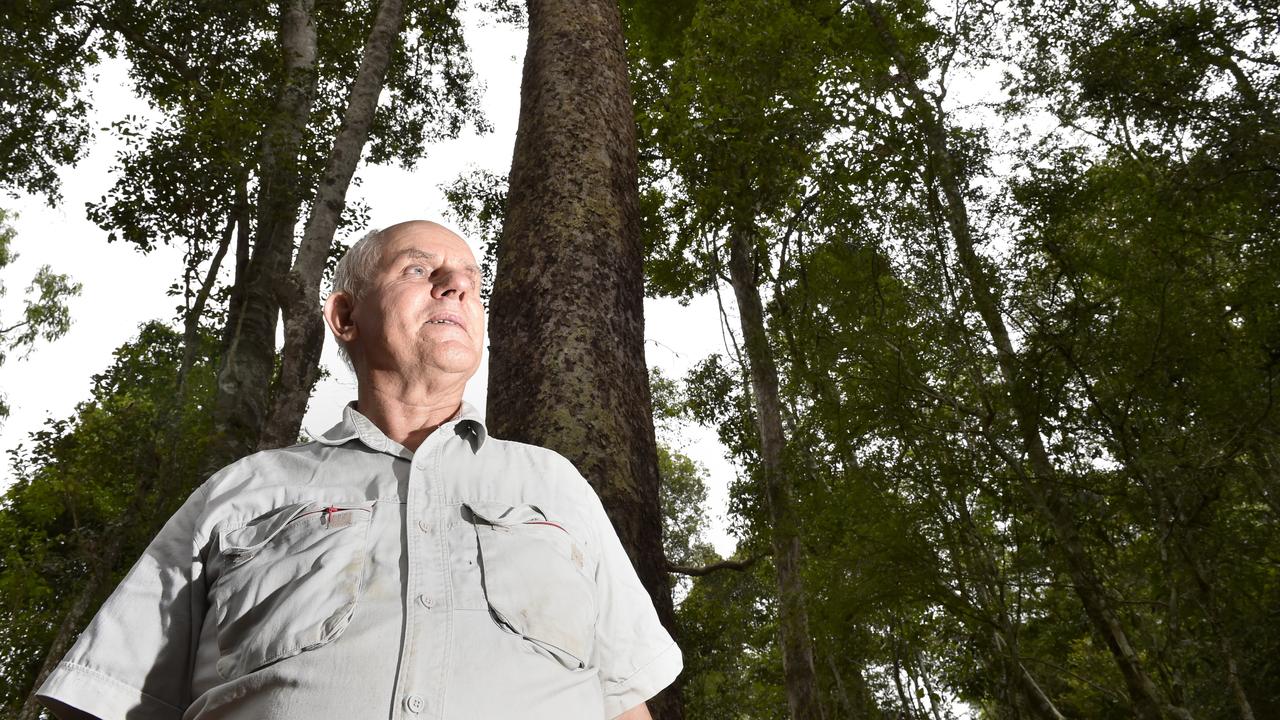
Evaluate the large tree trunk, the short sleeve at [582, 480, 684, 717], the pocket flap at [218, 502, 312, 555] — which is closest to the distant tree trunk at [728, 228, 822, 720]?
the large tree trunk

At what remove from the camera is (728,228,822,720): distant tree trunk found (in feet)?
29.2

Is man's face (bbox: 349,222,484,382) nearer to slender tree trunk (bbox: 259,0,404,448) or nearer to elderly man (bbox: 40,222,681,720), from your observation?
elderly man (bbox: 40,222,681,720)

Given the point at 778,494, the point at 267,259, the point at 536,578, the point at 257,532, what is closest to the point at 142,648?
the point at 257,532

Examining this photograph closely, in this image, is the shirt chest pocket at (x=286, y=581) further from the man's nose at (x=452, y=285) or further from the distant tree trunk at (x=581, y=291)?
the distant tree trunk at (x=581, y=291)

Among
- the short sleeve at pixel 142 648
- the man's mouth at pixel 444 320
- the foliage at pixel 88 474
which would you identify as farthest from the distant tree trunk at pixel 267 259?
the short sleeve at pixel 142 648

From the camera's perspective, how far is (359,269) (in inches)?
67.2

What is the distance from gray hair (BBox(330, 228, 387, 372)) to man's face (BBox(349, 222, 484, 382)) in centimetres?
2

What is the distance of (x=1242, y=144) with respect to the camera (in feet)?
25.5

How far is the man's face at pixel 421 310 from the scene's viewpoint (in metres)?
1.56

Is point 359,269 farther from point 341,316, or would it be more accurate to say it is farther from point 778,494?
point 778,494

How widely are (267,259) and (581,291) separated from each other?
7.60 meters

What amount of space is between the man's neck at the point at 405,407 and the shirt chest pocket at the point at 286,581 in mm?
258

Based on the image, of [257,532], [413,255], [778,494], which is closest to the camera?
[257,532]

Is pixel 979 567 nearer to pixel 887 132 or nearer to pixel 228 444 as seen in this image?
pixel 887 132
